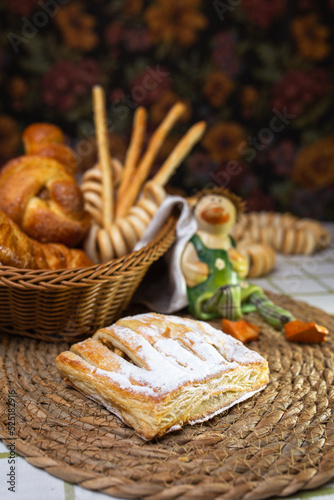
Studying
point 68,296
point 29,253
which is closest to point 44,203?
point 29,253

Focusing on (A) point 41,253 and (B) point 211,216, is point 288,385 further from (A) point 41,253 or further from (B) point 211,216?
(A) point 41,253

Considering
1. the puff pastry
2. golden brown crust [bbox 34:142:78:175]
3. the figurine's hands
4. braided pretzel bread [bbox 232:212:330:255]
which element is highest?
golden brown crust [bbox 34:142:78:175]

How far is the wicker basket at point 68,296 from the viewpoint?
3.39ft

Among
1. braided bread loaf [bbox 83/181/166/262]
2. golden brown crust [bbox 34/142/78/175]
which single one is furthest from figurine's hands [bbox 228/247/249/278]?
golden brown crust [bbox 34/142/78/175]

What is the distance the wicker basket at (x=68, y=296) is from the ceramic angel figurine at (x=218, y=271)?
13 centimetres

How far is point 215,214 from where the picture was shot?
53.2 inches

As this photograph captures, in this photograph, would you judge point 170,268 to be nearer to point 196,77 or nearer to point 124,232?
point 124,232

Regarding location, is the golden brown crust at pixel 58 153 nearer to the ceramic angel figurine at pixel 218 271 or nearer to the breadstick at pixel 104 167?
the breadstick at pixel 104 167

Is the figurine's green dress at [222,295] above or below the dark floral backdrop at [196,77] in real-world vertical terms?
below

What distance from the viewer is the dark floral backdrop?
2.37m

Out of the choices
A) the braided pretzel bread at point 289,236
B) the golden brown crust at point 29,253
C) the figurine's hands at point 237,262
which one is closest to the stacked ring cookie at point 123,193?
the golden brown crust at point 29,253

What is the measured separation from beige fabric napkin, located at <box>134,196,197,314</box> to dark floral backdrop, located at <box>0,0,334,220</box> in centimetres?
125

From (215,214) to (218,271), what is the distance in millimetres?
157

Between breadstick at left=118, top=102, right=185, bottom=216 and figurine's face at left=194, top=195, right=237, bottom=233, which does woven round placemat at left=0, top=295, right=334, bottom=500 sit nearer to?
figurine's face at left=194, top=195, right=237, bottom=233
